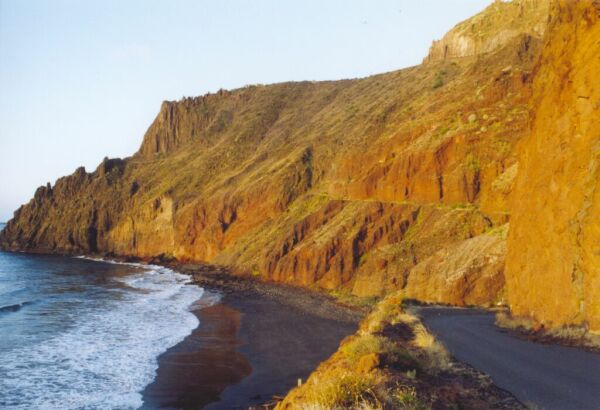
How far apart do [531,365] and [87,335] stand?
21887mm

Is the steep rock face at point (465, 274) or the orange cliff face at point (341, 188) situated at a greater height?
the orange cliff face at point (341, 188)

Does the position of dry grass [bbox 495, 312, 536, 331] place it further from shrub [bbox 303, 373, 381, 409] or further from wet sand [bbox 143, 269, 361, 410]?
shrub [bbox 303, 373, 381, 409]

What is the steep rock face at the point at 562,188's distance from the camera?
533 inches

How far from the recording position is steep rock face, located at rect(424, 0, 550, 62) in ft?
210

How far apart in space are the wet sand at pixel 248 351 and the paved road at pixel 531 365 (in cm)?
628

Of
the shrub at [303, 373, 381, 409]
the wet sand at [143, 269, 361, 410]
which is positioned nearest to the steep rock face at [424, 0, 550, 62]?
the wet sand at [143, 269, 361, 410]

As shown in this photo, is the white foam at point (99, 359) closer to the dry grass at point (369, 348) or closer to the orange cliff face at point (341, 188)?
the dry grass at point (369, 348)

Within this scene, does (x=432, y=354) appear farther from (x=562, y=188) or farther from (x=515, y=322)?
(x=562, y=188)

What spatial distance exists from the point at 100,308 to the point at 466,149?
1144 inches

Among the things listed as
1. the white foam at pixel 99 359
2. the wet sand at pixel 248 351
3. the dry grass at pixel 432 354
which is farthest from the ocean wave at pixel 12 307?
the dry grass at pixel 432 354

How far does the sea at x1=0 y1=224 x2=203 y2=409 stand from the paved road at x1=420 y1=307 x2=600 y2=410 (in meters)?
10.4

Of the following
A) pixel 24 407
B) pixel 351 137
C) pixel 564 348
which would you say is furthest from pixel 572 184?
pixel 351 137

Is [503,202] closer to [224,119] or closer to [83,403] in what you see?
[83,403]

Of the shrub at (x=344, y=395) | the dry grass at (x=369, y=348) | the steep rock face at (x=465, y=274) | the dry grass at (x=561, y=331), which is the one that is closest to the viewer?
the shrub at (x=344, y=395)
